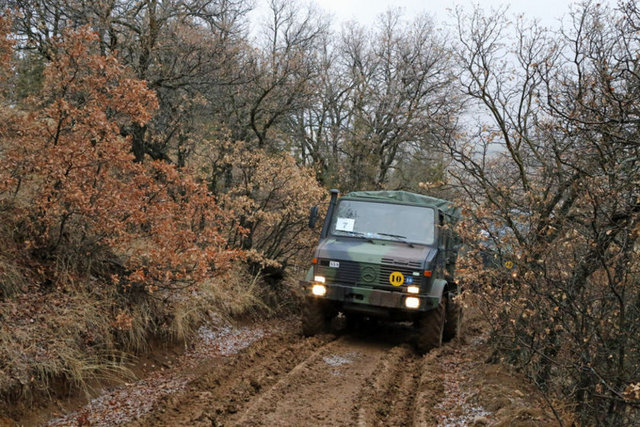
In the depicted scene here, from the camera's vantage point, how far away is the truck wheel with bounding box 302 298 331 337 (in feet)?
30.7

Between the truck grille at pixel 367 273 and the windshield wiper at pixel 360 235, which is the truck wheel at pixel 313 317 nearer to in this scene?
the truck grille at pixel 367 273

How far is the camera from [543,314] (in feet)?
17.1

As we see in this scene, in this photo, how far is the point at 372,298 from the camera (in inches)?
341

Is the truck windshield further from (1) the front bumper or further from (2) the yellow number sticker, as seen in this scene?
(1) the front bumper

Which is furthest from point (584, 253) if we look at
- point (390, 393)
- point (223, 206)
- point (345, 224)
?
point (223, 206)

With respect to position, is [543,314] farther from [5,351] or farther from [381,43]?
[381,43]

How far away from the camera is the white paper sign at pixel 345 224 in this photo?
31.8 ft

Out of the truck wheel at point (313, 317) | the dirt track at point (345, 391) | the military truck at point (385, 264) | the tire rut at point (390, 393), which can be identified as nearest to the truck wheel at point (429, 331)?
the military truck at point (385, 264)

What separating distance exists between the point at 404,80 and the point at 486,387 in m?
18.8

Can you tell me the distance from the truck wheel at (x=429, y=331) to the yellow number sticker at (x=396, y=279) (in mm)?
824

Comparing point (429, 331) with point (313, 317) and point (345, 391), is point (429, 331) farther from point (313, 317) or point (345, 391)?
point (345, 391)

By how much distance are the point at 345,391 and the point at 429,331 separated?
9.35 feet

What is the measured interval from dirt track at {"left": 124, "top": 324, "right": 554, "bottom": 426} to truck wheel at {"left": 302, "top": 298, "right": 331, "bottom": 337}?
34 cm

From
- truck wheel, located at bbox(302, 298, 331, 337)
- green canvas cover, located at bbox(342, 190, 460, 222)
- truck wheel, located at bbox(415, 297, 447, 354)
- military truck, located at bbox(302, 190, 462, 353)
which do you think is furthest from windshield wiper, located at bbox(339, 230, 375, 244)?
truck wheel, located at bbox(415, 297, 447, 354)
